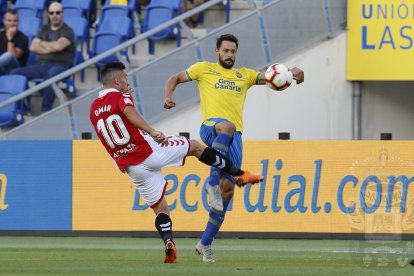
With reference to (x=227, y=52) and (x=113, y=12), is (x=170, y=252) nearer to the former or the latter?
(x=227, y=52)

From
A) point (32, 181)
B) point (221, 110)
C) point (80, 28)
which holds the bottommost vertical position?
point (32, 181)

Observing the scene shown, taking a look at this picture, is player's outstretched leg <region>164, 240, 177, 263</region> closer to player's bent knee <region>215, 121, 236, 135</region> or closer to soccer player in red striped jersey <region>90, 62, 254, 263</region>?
soccer player in red striped jersey <region>90, 62, 254, 263</region>

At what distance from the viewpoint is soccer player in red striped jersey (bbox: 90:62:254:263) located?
39.0 feet

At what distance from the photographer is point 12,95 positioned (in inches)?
766

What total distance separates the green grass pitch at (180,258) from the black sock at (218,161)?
90cm

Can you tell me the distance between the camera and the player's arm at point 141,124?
11.5 meters

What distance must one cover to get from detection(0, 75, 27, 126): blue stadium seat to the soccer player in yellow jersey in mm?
6671

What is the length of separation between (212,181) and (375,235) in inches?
168

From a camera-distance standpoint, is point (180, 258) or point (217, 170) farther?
point (180, 258)

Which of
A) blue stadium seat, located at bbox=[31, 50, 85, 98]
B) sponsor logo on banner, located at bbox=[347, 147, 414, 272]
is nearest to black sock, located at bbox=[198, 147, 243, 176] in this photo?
sponsor logo on banner, located at bbox=[347, 147, 414, 272]

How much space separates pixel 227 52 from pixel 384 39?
719 cm

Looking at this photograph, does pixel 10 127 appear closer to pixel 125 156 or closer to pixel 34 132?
pixel 34 132

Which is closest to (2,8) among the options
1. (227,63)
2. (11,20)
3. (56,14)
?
(11,20)

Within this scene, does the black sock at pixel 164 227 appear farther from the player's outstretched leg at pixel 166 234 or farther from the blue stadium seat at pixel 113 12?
the blue stadium seat at pixel 113 12
